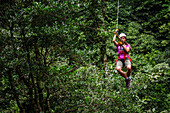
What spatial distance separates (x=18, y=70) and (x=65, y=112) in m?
1.78

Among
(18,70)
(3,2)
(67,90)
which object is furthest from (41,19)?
(67,90)

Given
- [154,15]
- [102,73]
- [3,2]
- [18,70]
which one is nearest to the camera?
[3,2]

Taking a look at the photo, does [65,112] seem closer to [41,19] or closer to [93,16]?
[41,19]

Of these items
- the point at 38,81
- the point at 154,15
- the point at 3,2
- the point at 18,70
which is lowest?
the point at 38,81

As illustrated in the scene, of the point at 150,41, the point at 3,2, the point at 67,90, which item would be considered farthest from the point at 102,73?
the point at 150,41

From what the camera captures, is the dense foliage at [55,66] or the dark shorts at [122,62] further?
the dark shorts at [122,62]

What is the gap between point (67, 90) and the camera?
506 cm

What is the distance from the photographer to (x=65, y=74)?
5.03 m

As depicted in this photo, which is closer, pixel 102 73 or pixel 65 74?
pixel 65 74

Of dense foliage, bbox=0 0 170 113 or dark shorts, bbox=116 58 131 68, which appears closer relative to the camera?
dense foliage, bbox=0 0 170 113

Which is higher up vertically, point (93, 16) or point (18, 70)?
point (93, 16)

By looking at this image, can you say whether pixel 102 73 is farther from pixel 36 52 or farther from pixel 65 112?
pixel 36 52

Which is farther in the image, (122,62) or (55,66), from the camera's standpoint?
(55,66)

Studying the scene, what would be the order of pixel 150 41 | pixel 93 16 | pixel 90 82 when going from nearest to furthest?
pixel 90 82 < pixel 93 16 < pixel 150 41
